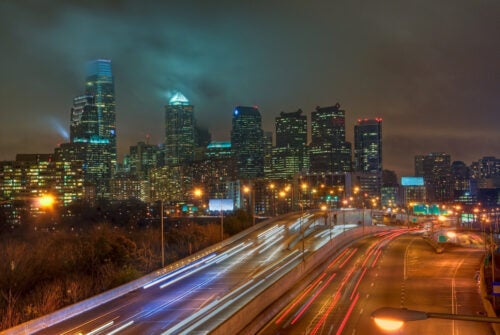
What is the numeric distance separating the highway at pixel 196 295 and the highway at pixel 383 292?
313 centimetres

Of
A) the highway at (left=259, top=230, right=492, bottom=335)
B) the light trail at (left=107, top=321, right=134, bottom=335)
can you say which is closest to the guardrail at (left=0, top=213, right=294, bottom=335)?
the light trail at (left=107, top=321, right=134, bottom=335)

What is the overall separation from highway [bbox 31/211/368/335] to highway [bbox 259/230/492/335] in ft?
10.3

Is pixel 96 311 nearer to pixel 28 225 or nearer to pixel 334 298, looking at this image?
pixel 334 298

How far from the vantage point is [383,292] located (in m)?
41.9

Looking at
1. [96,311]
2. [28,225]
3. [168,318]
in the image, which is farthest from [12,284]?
[28,225]

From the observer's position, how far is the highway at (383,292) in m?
32.1

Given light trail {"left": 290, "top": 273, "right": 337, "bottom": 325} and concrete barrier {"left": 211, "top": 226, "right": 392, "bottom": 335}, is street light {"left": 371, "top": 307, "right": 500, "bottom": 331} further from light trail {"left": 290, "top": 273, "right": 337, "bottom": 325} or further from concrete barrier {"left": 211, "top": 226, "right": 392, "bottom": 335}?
light trail {"left": 290, "top": 273, "right": 337, "bottom": 325}

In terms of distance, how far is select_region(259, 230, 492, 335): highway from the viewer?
3206cm

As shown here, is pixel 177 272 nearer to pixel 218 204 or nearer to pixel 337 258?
pixel 337 258

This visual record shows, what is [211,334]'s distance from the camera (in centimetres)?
2578

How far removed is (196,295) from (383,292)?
13593 millimetres

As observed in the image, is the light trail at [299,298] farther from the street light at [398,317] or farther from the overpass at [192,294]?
the street light at [398,317]

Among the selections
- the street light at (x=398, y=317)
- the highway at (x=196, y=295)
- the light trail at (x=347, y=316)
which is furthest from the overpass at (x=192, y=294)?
the street light at (x=398, y=317)

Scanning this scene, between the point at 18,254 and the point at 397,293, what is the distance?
32.4m
